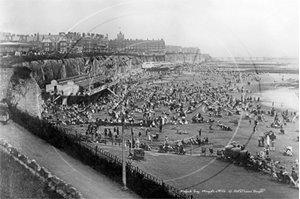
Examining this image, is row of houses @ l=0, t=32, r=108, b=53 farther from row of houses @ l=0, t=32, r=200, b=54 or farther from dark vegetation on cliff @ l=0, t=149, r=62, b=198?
dark vegetation on cliff @ l=0, t=149, r=62, b=198

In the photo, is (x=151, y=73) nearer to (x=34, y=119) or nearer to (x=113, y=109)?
(x=113, y=109)

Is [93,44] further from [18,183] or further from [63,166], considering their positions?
[18,183]

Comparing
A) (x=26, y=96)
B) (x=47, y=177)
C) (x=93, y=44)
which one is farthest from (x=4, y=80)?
(x=47, y=177)

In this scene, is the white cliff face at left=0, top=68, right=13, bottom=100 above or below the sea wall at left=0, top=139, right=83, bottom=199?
above

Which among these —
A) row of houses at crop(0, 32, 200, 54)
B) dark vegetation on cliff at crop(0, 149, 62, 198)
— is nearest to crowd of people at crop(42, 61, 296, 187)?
row of houses at crop(0, 32, 200, 54)

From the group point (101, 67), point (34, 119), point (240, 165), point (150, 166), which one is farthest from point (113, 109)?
point (240, 165)

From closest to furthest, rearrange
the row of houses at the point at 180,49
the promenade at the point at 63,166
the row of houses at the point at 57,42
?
the promenade at the point at 63,166, the row of houses at the point at 180,49, the row of houses at the point at 57,42

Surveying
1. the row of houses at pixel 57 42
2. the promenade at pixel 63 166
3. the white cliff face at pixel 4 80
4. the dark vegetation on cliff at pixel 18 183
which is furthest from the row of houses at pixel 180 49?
the white cliff face at pixel 4 80

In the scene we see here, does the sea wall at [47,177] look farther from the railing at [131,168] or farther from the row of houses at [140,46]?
the row of houses at [140,46]
